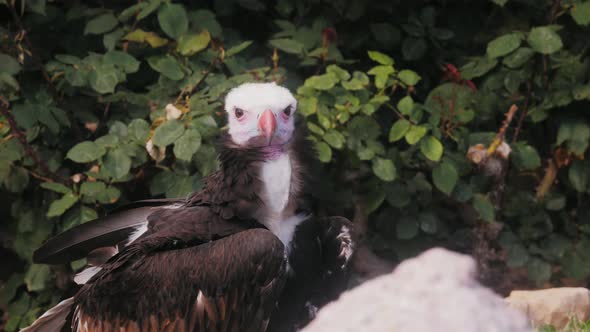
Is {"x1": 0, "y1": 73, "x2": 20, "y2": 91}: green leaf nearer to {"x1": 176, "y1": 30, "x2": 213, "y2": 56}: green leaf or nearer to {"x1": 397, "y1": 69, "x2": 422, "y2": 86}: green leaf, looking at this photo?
{"x1": 176, "y1": 30, "x2": 213, "y2": 56}: green leaf

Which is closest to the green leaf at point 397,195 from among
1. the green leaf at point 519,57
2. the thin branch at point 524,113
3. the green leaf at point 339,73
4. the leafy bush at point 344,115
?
the leafy bush at point 344,115

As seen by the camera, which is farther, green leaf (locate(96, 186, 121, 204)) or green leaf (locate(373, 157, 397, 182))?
green leaf (locate(373, 157, 397, 182))

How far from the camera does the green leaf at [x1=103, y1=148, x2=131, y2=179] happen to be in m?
3.67

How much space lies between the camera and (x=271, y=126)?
9.06 feet

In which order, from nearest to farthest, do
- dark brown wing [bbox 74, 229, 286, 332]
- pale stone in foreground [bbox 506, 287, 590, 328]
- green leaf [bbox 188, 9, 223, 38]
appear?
dark brown wing [bbox 74, 229, 286, 332], pale stone in foreground [bbox 506, 287, 590, 328], green leaf [bbox 188, 9, 223, 38]

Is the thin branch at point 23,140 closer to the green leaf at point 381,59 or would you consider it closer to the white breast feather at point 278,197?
the white breast feather at point 278,197

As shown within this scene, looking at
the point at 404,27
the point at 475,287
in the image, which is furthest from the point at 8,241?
the point at 475,287

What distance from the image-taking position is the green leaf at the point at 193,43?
157 inches

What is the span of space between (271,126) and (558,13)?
228 cm

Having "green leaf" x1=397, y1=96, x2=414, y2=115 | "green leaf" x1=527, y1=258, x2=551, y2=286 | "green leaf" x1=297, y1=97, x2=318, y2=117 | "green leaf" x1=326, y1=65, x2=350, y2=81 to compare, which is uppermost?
"green leaf" x1=326, y1=65, x2=350, y2=81

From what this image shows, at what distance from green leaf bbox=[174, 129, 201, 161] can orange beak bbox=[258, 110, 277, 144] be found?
856 mm

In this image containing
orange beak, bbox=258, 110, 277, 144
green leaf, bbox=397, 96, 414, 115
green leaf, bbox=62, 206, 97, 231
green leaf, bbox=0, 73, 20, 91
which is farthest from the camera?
green leaf, bbox=397, 96, 414, 115

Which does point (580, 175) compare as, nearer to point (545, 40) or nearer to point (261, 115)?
point (545, 40)

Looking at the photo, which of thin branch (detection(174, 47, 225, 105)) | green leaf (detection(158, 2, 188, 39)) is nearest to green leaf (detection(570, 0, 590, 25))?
thin branch (detection(174, 47, 225, 105))
